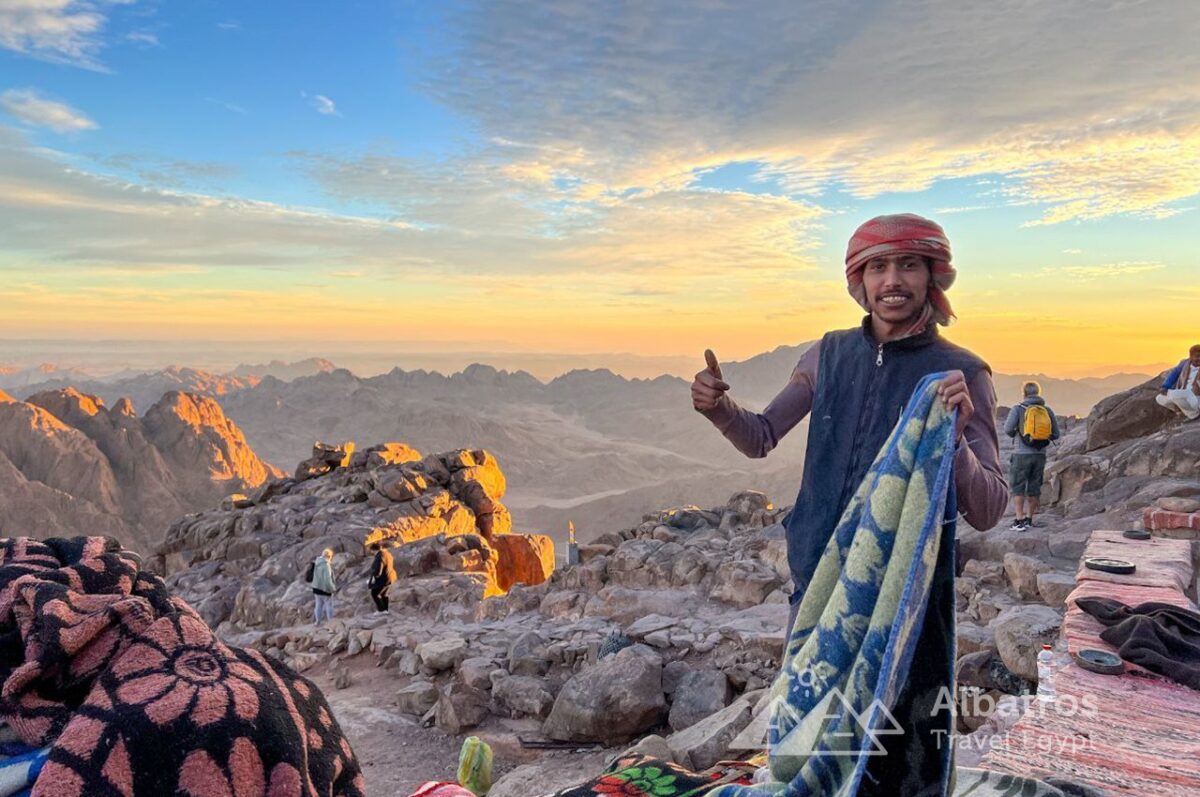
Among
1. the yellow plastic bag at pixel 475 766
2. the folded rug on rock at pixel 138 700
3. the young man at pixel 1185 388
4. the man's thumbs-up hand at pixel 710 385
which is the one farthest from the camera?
the young man at pixel 1185 388

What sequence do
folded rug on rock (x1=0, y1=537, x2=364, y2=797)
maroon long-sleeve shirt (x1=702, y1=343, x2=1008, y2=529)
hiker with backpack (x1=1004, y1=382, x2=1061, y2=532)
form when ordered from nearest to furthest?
1. folded rug on rock (x1=0, y1=537, x2=364, y2=797)
2. maroon long-sleeve shirt (x1=702, y1=343, x2=1008, y2=529)
3. hiker with backpack (x1=1004, y1=382, x2=1061, y2=532)

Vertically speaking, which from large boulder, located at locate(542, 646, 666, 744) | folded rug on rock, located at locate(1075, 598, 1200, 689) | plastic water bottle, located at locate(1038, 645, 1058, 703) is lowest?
large boulder, located at locate(542, 646, 666, 744)

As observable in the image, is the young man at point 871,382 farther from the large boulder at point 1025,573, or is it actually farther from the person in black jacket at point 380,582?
the person in black jacket at point 380,582

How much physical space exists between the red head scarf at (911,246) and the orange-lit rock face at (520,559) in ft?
54.0

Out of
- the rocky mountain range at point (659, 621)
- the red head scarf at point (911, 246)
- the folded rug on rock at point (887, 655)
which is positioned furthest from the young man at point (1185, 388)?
the folded rug on rock at point (887, 655)

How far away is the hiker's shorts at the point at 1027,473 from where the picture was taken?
9.18 m

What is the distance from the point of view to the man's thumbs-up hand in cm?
216

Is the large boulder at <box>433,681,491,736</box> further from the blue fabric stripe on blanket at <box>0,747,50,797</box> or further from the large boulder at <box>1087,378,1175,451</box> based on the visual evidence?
the large boulder at <box>1087,378,1175,451</box>

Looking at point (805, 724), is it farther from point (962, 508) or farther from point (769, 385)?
point (769, 385)

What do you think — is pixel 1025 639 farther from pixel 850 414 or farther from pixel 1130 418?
pixel 1130 418

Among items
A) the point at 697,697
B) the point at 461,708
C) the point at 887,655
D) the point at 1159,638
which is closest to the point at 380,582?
the point at 461,708

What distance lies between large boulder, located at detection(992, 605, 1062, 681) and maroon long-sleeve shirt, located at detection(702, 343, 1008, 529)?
3791mm

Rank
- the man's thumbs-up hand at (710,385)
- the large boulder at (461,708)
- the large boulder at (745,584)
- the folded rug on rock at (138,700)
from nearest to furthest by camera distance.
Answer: the folded rug on rock at (138,700) < the man's thumbs-up hand at (710,385) < the large boulder at (461,708) < the large boulder at (745,584)

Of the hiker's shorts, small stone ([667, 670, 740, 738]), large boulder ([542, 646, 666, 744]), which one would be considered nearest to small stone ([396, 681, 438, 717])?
large boulder ([542, 646, 666, 744])
